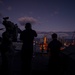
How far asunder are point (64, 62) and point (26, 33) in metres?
1.90

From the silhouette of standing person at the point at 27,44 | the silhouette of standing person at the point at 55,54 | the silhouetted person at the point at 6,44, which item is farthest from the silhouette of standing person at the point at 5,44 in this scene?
the silhouette of standing person at the point at 55,54

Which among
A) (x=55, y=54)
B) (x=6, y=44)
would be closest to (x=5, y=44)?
(x=6, y=44)

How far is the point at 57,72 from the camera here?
5.27 meters

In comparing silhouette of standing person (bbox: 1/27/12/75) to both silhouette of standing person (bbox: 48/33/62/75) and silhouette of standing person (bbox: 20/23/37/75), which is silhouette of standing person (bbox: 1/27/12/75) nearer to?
silhouette of standing person (bbox: 20/23/37/75)

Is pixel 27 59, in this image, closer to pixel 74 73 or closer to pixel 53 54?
pixel 53 54

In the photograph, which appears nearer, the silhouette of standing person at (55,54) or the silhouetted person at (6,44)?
the silhouetted person at (6,44)

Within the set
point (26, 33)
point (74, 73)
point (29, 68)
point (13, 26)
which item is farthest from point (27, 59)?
point (74, 73)

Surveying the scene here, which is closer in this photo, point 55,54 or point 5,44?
point 5,44

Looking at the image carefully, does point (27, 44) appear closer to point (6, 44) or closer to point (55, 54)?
point (6, 44)

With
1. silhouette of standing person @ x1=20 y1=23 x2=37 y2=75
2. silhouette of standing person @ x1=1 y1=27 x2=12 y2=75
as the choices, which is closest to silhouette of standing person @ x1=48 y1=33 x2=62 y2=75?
silhouette of standing person @ x1=20 y1=23 x2=37 y2=75

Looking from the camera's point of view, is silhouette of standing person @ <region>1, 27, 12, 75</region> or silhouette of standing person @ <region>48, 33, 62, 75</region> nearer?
silhouette of standing person @ <region>1, 27, 12, 75</region>

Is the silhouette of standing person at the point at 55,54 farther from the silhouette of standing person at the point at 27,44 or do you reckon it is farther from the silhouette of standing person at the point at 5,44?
the silhouette of standing person at the point at 5,44

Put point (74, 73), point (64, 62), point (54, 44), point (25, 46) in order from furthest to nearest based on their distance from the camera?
point (64, 62)
point (54, 44)
point (25, 46)
point (74, 73)

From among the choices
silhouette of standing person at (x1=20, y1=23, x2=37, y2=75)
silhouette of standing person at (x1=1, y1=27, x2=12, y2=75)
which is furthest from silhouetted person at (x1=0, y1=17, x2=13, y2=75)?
silhouette of standing person at (x1=20, y1=23, x2=37, y2=75)
